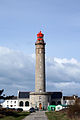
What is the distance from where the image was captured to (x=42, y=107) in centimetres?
8731

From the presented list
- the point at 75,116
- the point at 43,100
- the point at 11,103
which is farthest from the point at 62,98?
the point at 75,116

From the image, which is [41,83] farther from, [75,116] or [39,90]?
[75,116]

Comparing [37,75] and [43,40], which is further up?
[43,40]

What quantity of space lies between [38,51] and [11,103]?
2723cm

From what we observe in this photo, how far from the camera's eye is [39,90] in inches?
3445

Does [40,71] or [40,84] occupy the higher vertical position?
[40,71]

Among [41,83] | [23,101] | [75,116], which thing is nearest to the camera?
[75,116]

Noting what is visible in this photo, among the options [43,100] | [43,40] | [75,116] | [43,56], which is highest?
[43,40]

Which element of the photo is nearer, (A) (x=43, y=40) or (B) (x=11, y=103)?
(A) (x=43, y=40)

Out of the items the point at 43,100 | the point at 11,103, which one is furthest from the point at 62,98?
the point at 11,103

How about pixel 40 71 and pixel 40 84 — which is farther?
pixel 40 84

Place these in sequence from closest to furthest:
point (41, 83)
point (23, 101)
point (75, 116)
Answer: point (75, 116) → point (41, 83) → point (23, 101)

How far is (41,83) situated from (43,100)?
581 centimetres

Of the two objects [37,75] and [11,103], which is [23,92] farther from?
[37,75]
